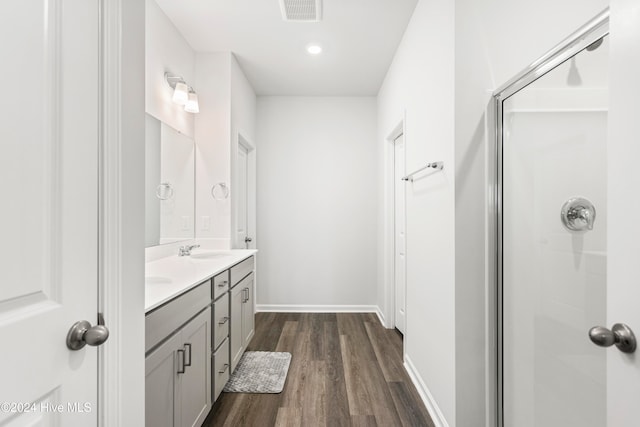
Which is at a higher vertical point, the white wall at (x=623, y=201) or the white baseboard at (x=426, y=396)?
the white wall at (x=623, y=201)

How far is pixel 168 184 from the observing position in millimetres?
2576

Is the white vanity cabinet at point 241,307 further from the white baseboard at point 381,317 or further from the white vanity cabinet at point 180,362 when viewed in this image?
the white baseboard at point 381,317

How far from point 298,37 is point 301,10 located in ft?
1.48

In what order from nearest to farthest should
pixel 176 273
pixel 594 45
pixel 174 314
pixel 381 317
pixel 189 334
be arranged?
pixel 594 45, pixel 174 314, pixel 189 334, pixel 176 273, pixel 381 317

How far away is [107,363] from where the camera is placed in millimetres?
833

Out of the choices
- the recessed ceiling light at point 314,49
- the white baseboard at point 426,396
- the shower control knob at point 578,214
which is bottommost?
the white baseboard at point 426,396

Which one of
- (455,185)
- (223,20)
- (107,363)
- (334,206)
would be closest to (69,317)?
(107,363)

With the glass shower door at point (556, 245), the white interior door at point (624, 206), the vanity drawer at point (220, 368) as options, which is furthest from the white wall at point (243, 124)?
the white interior door at point (624, 206)

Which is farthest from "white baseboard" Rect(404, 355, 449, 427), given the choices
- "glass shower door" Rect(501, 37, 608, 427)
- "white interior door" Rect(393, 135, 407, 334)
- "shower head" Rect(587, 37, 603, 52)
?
"shower head" Rect(587, 37, 603, 52)

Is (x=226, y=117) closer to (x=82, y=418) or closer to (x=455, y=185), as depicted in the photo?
(x=455, y=185)

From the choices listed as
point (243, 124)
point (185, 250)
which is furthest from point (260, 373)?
point (243, 124)

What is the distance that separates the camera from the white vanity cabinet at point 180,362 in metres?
1.27

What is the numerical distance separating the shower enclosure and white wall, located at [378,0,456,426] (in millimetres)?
236

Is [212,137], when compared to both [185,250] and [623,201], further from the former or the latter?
[623,201]
